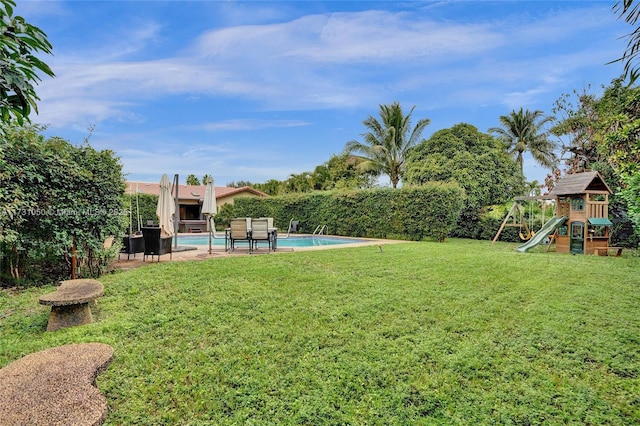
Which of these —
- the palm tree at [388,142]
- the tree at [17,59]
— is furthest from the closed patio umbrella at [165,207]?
the palm tree at [388,142]

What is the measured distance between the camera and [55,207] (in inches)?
257

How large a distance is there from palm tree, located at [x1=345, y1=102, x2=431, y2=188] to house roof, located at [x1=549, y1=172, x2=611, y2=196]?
1403 cm

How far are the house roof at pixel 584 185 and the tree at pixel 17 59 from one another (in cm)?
1586

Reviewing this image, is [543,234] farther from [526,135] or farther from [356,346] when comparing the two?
[526,135]

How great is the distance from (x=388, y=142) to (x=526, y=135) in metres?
16.3

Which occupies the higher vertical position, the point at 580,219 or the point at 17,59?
the point at 17,59

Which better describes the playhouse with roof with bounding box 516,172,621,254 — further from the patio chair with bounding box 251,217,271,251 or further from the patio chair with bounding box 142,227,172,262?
the patio chair with bounding box 142,227,172,262

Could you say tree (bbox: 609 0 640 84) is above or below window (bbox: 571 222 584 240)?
above

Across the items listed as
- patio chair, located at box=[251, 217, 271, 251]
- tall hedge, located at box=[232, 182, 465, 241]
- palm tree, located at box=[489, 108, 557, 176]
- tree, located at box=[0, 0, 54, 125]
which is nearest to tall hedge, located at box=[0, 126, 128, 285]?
patio chair, located at box=[251, 217, 271, 251]

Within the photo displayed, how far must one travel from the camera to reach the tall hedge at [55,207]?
6.06 m

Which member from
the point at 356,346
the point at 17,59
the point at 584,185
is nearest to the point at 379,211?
the point at 584,185

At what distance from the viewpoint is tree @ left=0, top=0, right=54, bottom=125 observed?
5.15 feet

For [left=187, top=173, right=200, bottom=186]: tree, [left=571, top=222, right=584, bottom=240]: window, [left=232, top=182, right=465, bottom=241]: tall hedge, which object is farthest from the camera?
[left=187, top=173, right=200, bottom=186]: tree

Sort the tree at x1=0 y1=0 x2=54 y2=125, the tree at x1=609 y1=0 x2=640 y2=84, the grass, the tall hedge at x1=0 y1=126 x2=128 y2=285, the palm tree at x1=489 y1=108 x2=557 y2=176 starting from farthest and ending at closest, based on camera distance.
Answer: the palm tree at x1=489 y1=108 x2=557 y2=176 → the tall hedge at x1=0 y1=126 x2=128 y2=285 → the grass → the tree at x1=609 y1=0 x2=640 y2=84 → the tree at x1=0 y1=0 x2=54 y2=125
